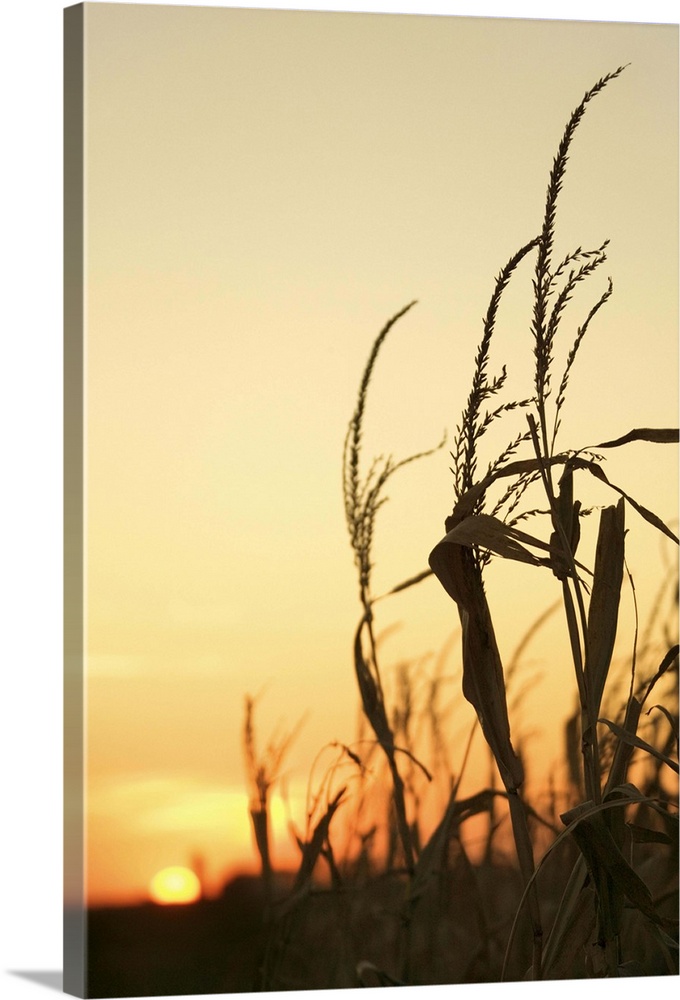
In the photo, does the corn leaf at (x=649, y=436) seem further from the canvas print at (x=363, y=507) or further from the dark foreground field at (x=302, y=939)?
the dark foreground field at (x=302, y=939)

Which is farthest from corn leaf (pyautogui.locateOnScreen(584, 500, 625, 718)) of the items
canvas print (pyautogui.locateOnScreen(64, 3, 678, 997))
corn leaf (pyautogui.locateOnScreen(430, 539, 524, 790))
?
corn leaf (pyautogui.locateOnScreen(430, 539, 524, 790))

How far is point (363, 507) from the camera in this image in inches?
91.6

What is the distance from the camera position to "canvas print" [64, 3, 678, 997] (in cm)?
224

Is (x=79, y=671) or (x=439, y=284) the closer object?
(x=79, y=671)

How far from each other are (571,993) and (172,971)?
569 millimetres

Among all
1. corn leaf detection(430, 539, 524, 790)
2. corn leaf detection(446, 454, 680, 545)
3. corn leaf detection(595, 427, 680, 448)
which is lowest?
corn leaf detection(430, 539, 524, 790)

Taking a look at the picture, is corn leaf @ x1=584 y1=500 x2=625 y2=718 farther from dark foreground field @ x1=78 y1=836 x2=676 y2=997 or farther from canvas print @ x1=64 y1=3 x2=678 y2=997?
dark foreground field @ x1=78 y1=836 x2=676 y2=997

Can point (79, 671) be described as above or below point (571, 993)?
above

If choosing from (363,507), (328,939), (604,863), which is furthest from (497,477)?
(328,939)

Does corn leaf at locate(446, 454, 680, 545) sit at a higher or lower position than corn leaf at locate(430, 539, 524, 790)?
higher

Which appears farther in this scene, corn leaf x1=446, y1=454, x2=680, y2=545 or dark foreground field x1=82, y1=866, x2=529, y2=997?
corn leaf x1=446, y1=454, x2=680, y2=545

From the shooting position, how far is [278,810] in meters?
2.27

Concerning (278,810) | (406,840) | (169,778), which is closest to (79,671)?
(169,778)

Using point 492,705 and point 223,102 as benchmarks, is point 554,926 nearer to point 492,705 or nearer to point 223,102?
point 492,705
